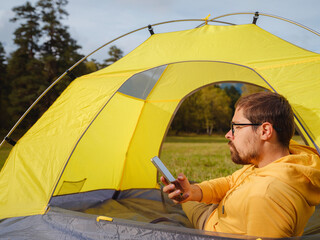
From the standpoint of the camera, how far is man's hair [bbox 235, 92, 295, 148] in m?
1.13

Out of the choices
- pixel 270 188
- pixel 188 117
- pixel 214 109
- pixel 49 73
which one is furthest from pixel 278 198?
pixel 49 73

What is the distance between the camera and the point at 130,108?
9.47 ft

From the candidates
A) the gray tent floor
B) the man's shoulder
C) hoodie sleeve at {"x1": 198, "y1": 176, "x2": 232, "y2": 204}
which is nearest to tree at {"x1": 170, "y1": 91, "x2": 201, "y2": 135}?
the gray tent floor

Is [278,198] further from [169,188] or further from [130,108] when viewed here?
[130,108]

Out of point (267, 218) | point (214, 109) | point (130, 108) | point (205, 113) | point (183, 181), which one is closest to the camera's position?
point (267, 218)

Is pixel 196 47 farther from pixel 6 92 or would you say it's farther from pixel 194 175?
pixel 6 92

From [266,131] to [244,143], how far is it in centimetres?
11

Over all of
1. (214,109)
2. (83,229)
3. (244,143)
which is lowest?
(83,229)

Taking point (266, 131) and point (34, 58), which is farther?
point (34, 58)

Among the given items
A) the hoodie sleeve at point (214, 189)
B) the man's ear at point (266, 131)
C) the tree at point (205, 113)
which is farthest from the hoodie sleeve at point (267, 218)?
the tree at point (205, 113)

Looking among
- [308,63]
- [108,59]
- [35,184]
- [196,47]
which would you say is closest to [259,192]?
[308,63]

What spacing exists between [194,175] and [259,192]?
2.80 m

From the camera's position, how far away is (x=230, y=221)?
3.86ft

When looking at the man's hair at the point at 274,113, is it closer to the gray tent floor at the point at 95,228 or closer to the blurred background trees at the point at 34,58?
the gray tent floor at the point at 95,228
